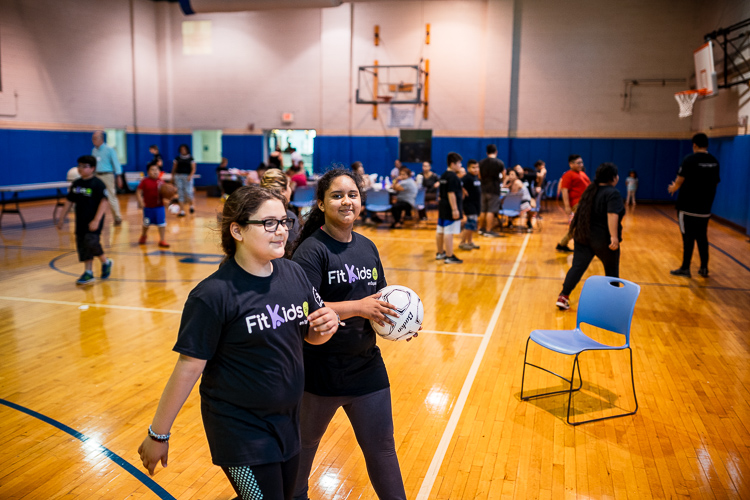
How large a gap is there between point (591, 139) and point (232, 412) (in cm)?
1963

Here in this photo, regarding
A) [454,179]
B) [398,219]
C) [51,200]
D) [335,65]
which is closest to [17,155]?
[51,200]

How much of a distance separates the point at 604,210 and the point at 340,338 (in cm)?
467

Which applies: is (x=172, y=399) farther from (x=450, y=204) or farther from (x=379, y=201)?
(x=379, y=201)

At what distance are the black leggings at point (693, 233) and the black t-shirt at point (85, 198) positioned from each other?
25.9ft

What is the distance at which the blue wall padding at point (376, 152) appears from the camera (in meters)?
17.8

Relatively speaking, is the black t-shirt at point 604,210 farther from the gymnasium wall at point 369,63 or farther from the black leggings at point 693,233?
the gymnasium wall at point 369,63

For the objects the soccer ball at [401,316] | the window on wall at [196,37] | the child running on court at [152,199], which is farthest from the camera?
the window on wall at [196,37]

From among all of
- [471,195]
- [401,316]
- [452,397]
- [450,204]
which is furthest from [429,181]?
[401,316]

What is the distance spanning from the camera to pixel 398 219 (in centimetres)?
1416

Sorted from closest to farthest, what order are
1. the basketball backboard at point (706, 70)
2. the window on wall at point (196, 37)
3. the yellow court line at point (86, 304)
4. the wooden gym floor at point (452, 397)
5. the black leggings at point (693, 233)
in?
the wooden gym floor at point (452, 397) < the yellow court line at point (86, 304) < the black leggings at point (693, 233) < the basketball backboard at point (706, 70) < the window on wall at point (196, 37)

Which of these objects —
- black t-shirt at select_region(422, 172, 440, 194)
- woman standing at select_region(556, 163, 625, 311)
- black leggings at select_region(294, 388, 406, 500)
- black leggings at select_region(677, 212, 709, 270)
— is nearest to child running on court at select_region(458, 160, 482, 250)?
black leggings at select_region(677, 212, 709, 270)

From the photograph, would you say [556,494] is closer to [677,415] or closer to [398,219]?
[677,415]

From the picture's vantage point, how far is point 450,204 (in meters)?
9.34

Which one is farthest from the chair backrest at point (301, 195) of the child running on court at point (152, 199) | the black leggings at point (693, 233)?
the black leggings at point (693, 233)
